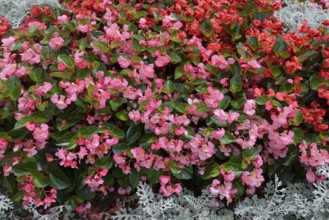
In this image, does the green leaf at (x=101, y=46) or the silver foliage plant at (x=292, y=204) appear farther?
the green leaf at (x=101, y=46)

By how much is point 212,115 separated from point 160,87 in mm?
288

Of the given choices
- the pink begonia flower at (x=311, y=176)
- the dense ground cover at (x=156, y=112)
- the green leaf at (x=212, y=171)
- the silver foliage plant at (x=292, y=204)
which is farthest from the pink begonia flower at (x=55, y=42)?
the pink begonia flower at (x=311, y=176)

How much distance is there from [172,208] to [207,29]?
3.15 ft

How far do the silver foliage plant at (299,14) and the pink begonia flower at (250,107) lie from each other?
89cm

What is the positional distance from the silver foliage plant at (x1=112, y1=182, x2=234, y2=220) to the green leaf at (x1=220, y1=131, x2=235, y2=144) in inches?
11.0


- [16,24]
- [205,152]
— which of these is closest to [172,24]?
[205,152]

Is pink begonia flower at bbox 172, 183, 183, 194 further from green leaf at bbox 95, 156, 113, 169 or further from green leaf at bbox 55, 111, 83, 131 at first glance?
green leaf at bbox 55, 111, 83, 131

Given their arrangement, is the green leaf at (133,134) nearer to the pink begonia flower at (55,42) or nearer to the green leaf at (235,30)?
the pink begonia flower at (55,42)

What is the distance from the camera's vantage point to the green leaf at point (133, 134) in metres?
1.97

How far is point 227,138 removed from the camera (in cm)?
194

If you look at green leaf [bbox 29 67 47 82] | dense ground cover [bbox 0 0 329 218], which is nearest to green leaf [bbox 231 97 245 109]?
dense ground cover [bbox 0 0 329 218]

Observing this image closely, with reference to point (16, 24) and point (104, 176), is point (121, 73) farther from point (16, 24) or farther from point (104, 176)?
point (16, 24)

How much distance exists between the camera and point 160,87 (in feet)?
6.86

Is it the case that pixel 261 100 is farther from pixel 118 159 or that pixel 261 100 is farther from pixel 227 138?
pixel 118 159
